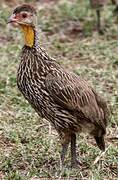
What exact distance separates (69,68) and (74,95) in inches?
137

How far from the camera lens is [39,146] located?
23.6 ft

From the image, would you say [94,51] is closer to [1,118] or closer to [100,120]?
[1,118]

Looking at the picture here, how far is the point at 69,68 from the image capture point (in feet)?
32.6

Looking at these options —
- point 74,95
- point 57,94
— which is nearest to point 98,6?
point 74,95

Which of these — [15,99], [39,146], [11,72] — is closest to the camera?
[39,146]

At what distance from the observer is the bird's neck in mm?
6457

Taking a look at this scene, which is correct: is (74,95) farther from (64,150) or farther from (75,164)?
(75,164)

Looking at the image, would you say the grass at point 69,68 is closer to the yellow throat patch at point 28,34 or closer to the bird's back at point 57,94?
the bird's back at point 57,94

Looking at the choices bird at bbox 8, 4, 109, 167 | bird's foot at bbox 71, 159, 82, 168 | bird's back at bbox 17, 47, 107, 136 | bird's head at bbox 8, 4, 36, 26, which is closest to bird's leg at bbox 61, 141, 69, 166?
bird at bbox 8, 4, 109, 167

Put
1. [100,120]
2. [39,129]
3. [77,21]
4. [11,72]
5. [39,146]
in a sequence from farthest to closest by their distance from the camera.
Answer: [77,21] < [11,72] < [39,129] < [39,146] < [100,120]

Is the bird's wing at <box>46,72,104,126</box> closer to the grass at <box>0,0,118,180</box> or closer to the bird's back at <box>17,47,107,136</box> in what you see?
the bird's back at <box>17,47,107,136</box>

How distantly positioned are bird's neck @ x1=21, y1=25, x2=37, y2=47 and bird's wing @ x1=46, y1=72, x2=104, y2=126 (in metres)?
0.38

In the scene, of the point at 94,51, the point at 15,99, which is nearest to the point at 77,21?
the point at 94,51

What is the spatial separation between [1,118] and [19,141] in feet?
2.43
